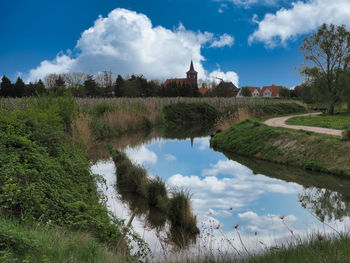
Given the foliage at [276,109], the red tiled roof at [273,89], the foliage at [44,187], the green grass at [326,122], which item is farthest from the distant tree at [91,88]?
the foliage at [44,187]

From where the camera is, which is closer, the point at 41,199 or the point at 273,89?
the point at 41,199

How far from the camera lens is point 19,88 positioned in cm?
5381

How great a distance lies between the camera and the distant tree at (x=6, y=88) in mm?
53188

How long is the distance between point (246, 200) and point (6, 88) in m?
53.9

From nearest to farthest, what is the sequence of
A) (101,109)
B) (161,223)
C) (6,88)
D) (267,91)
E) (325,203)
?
(161,223) → (325,203) → (101,109) → (6,88) → (267,91)

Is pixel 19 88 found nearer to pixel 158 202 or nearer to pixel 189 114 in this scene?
pixel 189 114

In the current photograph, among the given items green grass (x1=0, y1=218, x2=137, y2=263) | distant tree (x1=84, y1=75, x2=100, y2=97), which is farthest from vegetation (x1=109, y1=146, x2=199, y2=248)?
distant tree (x1=84, y1=75, x2=100, y2=97)

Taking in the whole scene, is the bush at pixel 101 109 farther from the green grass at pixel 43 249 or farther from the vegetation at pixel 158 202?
the green grass at pixel 43 249

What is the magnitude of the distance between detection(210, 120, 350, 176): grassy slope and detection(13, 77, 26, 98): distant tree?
44.2 metres

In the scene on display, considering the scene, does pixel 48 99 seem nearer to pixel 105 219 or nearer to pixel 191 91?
pixel 105 219

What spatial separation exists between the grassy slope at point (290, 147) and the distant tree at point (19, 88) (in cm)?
4416

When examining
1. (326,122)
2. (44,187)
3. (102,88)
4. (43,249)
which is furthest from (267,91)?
(43,249)

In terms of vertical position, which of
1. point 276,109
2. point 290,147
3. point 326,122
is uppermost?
point 326,122

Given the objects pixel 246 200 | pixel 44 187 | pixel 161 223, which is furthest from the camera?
pixel 246 200
